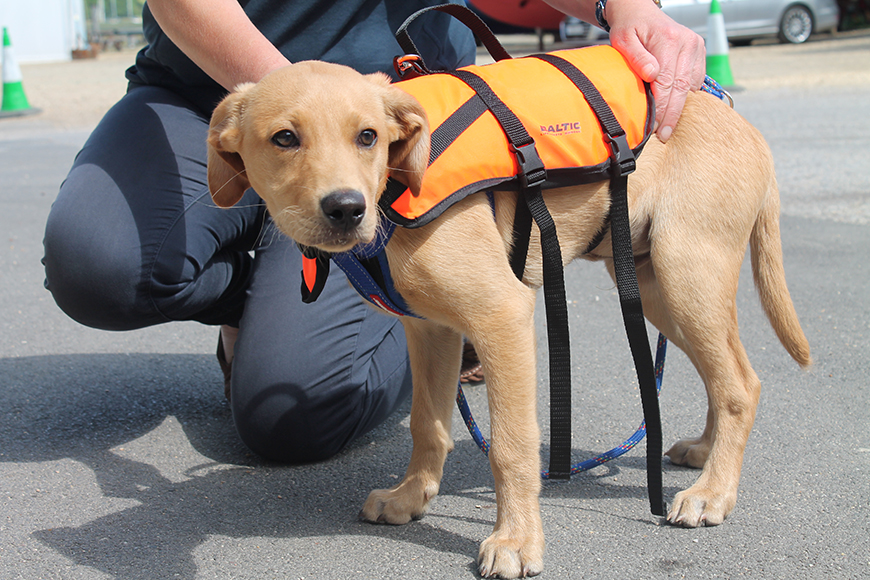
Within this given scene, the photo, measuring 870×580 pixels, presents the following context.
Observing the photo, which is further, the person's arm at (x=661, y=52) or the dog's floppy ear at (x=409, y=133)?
the person's arm at (x=661, y=52)

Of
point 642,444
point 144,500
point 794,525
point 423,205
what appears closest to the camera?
point 423,205

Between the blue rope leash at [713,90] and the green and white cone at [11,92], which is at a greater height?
the blue rope leash at [713,90]

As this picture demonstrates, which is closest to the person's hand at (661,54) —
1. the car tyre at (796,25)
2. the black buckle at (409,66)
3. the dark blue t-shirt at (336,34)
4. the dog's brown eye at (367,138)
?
the black buckle at (409,66)

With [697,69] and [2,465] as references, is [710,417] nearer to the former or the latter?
[697,69]

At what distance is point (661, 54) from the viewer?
2.47 metres

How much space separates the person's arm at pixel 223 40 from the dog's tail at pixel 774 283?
1.61m

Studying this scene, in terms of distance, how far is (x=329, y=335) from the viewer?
290 centimetres

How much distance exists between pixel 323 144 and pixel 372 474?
127 cm

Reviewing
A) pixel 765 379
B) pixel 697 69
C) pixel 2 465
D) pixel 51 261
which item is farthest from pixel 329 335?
pixel 765 379

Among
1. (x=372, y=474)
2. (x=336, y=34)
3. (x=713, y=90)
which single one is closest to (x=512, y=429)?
(x=372, y=474)

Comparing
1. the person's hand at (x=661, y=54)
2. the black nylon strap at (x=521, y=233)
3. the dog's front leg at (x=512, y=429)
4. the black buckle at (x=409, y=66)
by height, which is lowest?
the dog's front leg at (x=512, y=429)

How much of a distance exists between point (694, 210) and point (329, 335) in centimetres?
134

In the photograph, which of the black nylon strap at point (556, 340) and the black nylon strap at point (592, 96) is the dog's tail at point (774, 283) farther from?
the black nylon strap at point (556, 340)

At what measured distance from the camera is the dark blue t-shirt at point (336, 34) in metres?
2.97
